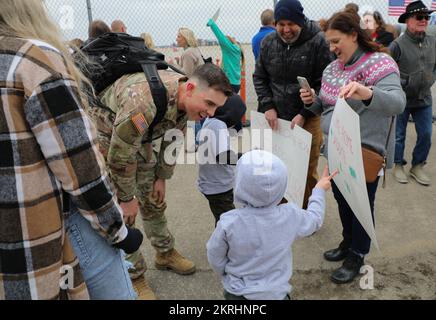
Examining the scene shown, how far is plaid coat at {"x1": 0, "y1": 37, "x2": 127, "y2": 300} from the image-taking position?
1.06 meters

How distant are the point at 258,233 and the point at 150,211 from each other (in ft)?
4.08

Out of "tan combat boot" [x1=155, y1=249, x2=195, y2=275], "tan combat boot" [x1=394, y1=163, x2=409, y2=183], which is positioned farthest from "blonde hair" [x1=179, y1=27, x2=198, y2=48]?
"tan combat boot" [x1=155, y1=249, x2=195, y2=275]

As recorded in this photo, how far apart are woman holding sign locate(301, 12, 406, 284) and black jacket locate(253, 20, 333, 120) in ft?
1.57

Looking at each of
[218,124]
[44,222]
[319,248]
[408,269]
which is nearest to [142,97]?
[218,124]

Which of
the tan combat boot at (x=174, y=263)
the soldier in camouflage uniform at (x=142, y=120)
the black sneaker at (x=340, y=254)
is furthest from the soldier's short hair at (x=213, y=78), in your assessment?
the black sneaker at (x=340, y=254)

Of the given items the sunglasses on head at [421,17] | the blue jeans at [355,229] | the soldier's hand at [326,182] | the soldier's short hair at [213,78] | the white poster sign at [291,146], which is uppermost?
the sunglasses on head at [421,17]

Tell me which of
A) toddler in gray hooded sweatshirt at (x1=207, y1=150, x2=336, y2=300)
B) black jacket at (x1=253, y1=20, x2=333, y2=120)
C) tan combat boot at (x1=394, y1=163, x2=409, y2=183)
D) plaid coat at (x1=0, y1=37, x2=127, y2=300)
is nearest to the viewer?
plaid coat at (x1=0, y1=37, x2=127, y2=300)

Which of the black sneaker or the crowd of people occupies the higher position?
the crowd of people

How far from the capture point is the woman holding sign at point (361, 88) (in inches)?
78.2

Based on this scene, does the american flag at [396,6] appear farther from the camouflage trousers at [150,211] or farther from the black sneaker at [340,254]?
the camouflage trousers at [150,211]

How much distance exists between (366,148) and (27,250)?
1.81 metres

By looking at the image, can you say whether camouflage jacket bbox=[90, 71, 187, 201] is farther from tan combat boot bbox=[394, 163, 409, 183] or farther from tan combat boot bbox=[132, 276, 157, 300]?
tan combat boot bbox=[394, 163, 409, 183]

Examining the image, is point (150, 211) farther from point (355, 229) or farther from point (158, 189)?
point (355, 229)

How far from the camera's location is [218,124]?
2.69 metres
